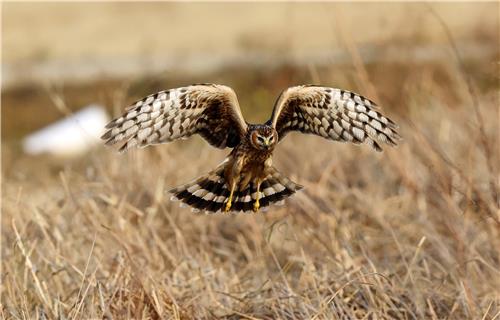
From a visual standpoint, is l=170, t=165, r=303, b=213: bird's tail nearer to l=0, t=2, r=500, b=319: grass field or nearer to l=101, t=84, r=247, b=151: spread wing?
l=101, t=84, r=247, b=151: spread wing

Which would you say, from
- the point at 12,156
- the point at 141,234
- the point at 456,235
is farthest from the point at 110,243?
the point at 12,156

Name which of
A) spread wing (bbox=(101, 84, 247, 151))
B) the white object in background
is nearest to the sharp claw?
spread wing (bbox=(101, 84, 247, 151))

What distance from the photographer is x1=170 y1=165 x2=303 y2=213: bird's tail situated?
3.22m

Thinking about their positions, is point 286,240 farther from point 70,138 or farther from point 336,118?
point 70,138

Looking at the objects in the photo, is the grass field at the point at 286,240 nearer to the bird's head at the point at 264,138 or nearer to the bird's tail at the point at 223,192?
the bird's tail at the point at 223,192

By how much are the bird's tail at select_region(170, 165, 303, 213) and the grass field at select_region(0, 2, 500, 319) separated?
954mm

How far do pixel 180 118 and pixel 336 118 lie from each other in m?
0.50

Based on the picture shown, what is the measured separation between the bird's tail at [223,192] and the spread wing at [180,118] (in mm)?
137

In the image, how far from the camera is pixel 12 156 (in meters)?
12.3

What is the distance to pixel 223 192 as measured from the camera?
3.29m

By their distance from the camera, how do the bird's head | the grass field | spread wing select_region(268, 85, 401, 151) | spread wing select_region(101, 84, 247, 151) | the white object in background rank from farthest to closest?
the white object in background → the grass field → spread wing select_region(268, 85, 401, 151) → spread wing select_region(101, 84, 247, 151) → the bird's head

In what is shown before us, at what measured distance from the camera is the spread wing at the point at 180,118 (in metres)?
2.99

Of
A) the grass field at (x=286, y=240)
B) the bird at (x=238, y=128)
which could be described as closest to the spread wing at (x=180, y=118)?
the bird at (x=238, y=128)

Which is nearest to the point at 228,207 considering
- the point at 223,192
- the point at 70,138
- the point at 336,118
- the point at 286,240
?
the point at 223,192
